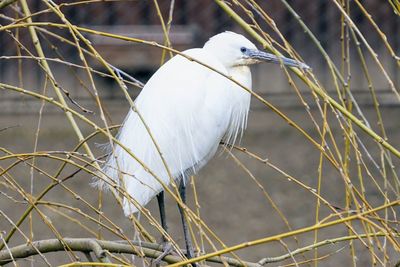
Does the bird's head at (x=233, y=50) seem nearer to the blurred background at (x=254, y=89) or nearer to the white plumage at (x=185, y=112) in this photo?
the white plumage at (x=185, y=112)

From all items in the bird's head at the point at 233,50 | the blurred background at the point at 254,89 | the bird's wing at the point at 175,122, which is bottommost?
the blurred background at the point at 254,89

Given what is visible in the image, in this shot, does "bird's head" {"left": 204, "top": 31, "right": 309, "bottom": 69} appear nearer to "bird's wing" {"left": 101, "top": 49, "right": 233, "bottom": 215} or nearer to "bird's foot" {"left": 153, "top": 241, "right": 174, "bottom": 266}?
"bird's wing" {"left": 101, "top": 49, "right": 233, "bottom": 215}

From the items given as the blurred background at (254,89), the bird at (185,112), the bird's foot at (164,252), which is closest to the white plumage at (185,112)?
the bird at (185,112)

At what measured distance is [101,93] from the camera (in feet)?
22.8

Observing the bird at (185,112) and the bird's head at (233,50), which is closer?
the bird at (185,112)

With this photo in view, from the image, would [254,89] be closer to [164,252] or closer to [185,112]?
[185,112]

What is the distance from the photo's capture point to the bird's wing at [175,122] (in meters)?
2.79

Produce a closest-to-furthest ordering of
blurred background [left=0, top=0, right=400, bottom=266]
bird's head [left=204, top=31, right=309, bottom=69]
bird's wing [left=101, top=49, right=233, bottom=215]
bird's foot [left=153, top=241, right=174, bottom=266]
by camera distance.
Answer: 1. bird's foot [left=153, top=241, right=174, bottom=266]
2. bird's wing [left=101, top=49, right=233, bottom=215]
3. bird's head [left=204, top=31, right=309, bottom=69]
4. blurred background [left=0, top=0, right=400, bottom=266]

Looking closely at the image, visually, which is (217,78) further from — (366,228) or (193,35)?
(193,35)

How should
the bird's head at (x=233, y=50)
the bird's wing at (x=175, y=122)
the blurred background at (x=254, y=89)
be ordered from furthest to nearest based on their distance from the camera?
the blurred background at (x=254, y=89) → the bird's head at (x=233, y=50) → the bird's wing at (x=175, y=122)

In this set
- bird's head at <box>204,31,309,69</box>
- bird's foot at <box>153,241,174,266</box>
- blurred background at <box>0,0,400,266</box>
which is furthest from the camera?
blurred background at <box>0,0,400,266</box>

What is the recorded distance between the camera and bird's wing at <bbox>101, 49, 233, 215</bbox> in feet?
9.15

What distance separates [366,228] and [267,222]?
3.83m

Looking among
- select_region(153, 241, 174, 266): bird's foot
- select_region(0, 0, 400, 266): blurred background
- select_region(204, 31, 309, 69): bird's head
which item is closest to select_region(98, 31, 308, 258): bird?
select_region(204, 31, 309, 69): bird's head
